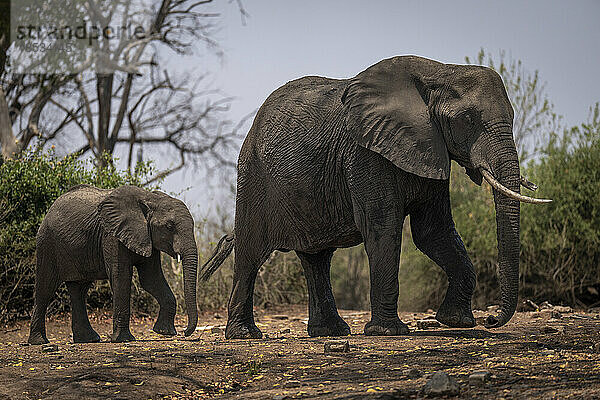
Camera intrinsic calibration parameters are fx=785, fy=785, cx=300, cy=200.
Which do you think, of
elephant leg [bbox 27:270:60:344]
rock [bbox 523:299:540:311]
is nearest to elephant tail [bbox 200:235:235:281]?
elephant leg [bbox 27:270:60:344]

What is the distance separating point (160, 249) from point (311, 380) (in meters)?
Answer: 4.43

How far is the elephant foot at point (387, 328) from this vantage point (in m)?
7.79

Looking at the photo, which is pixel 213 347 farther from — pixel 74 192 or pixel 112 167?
pixel 112 167

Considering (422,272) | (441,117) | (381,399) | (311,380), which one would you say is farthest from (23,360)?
(422,272)

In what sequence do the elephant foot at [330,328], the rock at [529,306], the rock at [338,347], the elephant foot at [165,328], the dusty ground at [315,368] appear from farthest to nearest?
the rock at [529,306] → the elephant foot at [165,328] → the elephant foot at [330,328] → the rock at [338,347] → the dusty ground at [315,368]

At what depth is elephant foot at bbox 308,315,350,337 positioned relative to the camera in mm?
9141

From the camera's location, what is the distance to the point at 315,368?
626cm

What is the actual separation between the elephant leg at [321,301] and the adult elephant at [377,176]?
12 mm

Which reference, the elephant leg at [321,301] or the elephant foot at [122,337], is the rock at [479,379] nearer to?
the elephant leg at [321,301]

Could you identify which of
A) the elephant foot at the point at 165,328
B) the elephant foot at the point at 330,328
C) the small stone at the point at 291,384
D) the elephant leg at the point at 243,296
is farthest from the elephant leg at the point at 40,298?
the small stone at the point at 291,384

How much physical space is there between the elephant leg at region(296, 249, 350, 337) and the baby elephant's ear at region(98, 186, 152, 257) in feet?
6.34

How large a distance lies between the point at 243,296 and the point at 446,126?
3287 mm

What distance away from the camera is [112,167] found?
1555cm

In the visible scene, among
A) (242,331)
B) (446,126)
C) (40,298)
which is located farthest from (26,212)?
(446,126)
